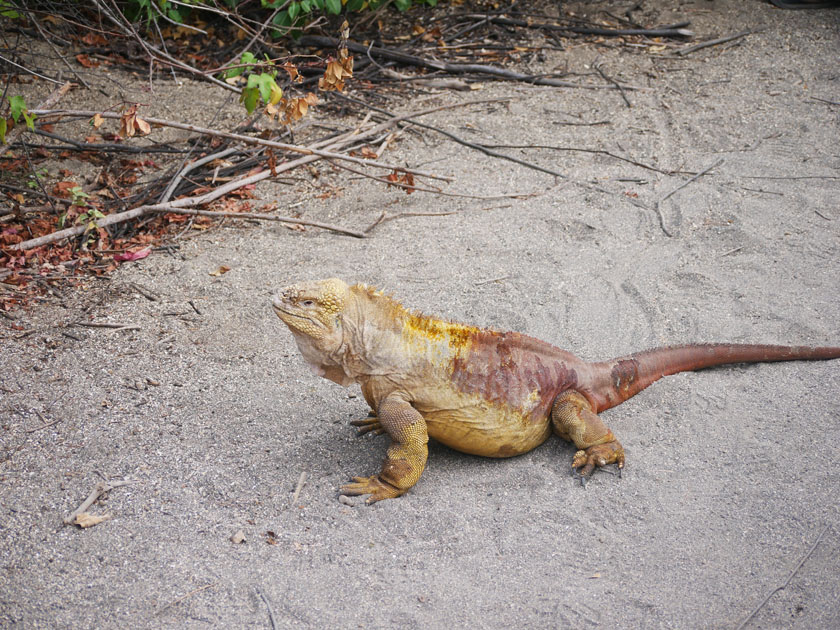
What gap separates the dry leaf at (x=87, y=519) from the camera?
348 cm

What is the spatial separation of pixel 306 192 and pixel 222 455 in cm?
391

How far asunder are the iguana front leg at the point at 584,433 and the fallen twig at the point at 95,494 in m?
2.28

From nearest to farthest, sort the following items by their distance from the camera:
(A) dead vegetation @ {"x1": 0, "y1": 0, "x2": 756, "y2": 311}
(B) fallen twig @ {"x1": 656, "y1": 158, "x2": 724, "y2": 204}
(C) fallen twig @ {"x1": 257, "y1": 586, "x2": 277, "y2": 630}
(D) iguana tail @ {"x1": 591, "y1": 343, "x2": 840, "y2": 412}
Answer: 1. (C) fallen twig @ {"x1": 257, "y1": 586, "x2": 277, "y2": 630}
2. (D) iguana tail @ {"x1": 591, "y1": 343, "x2": 840, "y2": 412}
3. (A) dead vegetation @ {"x1": 0, "y1": 0, "x2": 756, "y2": 311}
4. (B) fallen twig @ {"x1": 656, "y1": 158, "x2": 724, "y2": 204}

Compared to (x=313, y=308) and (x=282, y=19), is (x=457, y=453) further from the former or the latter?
(x=282, y=19)

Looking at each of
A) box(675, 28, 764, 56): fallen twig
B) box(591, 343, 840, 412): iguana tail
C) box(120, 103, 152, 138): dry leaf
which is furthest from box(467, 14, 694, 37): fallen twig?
box(591, 343, 840, 412): iguana tail

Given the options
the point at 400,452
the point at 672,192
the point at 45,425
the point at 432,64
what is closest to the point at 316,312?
the point at 400,452

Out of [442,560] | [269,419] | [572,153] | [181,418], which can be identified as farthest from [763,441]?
[572,153]

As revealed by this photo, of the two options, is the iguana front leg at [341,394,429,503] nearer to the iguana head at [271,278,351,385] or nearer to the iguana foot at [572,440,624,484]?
the iguana head at [271,278,351,385]

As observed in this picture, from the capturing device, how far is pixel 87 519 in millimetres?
3500

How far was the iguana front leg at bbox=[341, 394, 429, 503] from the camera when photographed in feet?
12.1

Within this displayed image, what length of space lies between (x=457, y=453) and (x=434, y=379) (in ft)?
2.03

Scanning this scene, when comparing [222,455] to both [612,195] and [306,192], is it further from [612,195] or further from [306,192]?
[612,195]

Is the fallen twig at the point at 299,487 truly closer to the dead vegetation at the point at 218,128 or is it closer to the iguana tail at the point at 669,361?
the iguana tail at the point at 669,361

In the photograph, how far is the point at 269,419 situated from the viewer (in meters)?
4.41
